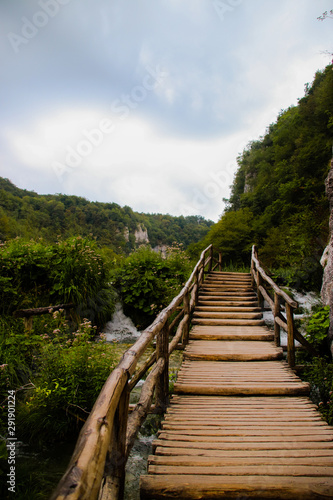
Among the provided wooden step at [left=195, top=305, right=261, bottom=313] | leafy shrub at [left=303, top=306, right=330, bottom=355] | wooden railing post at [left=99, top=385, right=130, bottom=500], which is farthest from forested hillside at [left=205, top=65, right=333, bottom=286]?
wooden railing post at [left=99, top=385, right=130, bottom=500]

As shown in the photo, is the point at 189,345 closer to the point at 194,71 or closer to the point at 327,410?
the point at 327,410

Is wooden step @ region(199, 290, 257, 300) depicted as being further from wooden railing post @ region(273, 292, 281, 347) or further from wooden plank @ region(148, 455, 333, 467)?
wooden plank @ region(148, 455, 333, 467)

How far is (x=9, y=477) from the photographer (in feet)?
8.36

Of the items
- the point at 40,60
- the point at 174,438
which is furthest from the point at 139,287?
the point at 40,60

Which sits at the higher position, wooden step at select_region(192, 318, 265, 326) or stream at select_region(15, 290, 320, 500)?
wooden step at select_region(192, 318, 265, 326)

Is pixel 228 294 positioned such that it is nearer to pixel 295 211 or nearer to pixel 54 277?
pixel 54 277

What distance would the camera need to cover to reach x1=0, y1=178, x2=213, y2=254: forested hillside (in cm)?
2436

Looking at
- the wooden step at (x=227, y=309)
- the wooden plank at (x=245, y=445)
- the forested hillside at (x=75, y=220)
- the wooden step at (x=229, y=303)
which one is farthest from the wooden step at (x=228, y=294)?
the wooden plank at (x=245, y=445)

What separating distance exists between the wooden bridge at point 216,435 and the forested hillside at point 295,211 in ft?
22.4

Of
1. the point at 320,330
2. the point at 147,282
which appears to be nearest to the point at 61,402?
the point at 320,330

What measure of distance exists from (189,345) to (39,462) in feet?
9.03

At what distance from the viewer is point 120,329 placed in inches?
321

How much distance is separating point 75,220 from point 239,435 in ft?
89.8

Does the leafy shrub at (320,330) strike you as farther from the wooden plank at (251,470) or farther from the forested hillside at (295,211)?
the forested hillside at (295,211)
